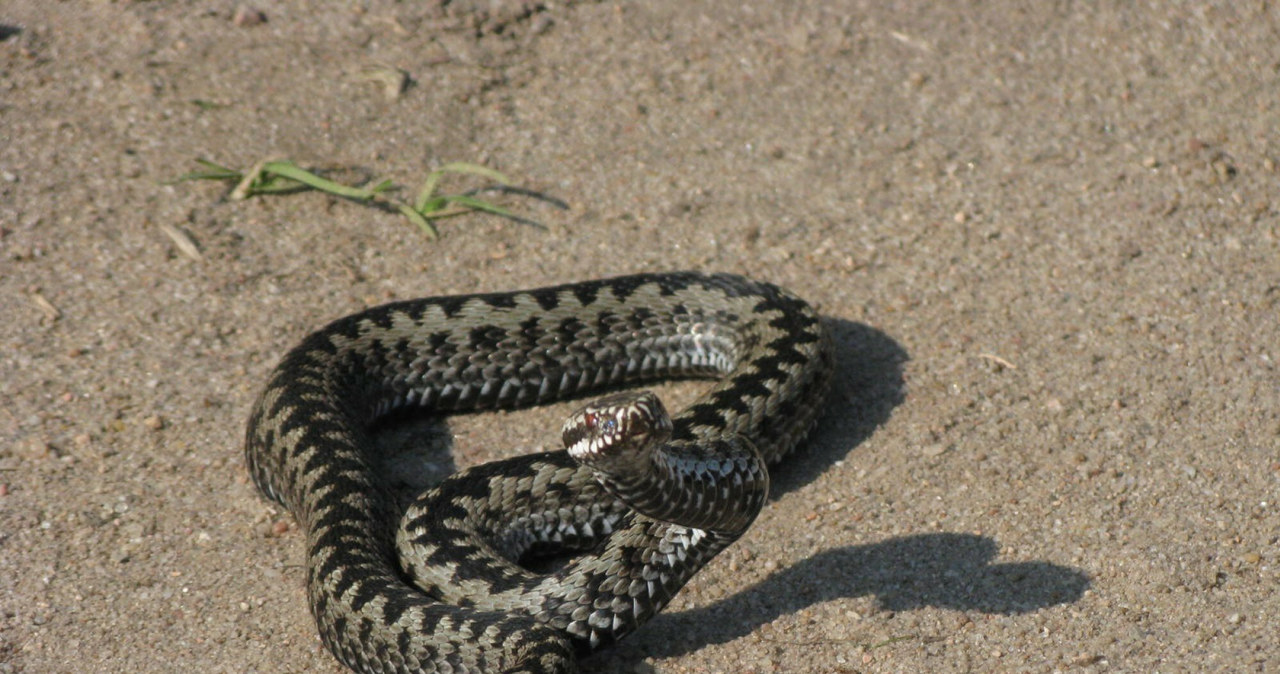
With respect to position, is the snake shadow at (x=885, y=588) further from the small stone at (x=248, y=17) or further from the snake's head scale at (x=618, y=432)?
the small stone at (x=248, y=17)

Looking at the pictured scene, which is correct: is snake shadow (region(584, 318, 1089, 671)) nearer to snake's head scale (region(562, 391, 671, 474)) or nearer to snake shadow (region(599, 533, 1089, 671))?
snake shadow (region(599, 533, 1089, 671))

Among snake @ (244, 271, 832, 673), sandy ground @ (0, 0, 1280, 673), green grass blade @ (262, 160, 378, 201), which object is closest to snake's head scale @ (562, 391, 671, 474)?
snake @ (244, 271, 832, 673)

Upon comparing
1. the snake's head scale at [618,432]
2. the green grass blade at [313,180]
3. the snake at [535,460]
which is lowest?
the green grass blade at [313,180]

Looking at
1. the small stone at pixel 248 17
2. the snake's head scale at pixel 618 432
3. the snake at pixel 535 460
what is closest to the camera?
the snake's head scale at pixel 618 432

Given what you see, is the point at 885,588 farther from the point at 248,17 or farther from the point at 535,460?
the point at 248,17

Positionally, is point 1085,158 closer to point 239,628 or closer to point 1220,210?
point 1220,210

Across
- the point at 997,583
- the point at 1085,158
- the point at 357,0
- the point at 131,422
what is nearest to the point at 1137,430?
the point at 997,583

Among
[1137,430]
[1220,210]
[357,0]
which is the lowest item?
[357,0]

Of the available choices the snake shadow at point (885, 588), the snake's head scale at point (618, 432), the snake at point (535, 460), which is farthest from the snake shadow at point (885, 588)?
the snake's head scale at point (618, 432)
